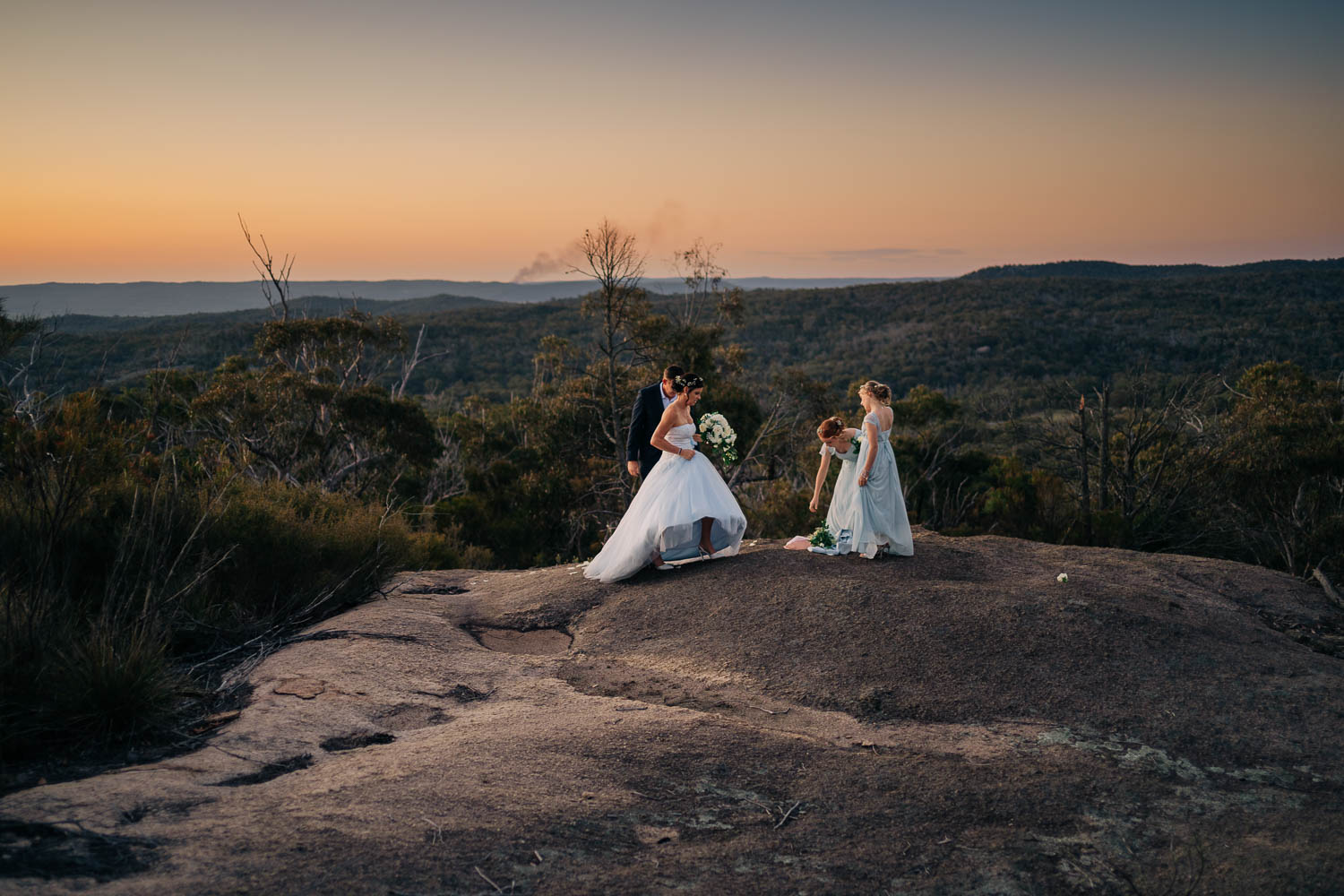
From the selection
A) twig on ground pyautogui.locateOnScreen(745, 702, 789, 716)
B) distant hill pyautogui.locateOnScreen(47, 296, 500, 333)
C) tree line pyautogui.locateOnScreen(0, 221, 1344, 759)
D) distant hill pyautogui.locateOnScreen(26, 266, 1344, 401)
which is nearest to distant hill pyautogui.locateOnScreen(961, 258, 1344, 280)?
distant hill pyautogui.locateOnScreen(26, 266, 1344, 401)

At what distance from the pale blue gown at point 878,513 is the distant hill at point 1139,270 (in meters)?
62.1

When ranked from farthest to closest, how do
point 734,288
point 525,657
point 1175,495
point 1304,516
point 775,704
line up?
point 734,288, point 1175,495, point 1304,516, point 525,657, point 775,704

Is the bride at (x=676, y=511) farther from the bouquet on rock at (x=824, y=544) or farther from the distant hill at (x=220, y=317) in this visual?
the distant hill at (x=220, y=317)

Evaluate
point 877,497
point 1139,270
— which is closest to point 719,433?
point 877,497

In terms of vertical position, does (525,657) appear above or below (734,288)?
below

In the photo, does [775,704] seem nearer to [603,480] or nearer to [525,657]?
[525,657]

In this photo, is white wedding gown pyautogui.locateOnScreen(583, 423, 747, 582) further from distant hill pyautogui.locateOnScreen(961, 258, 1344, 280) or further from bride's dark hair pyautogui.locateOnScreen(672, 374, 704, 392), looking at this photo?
distant hill pyautogui.locateOnScreen(961, 258, 1344, 280)

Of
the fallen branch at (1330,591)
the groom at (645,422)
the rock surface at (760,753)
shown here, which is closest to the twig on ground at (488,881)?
the rock surface at (760,753)

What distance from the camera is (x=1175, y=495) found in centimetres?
1695

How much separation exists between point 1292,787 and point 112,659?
667 cm

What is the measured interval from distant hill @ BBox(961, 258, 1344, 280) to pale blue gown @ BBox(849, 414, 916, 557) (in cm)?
6206

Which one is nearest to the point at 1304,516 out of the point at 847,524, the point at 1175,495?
the point at 1175,495

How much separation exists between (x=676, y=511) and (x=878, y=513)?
2.08 meters

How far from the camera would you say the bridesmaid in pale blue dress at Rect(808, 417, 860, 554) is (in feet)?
28.9
